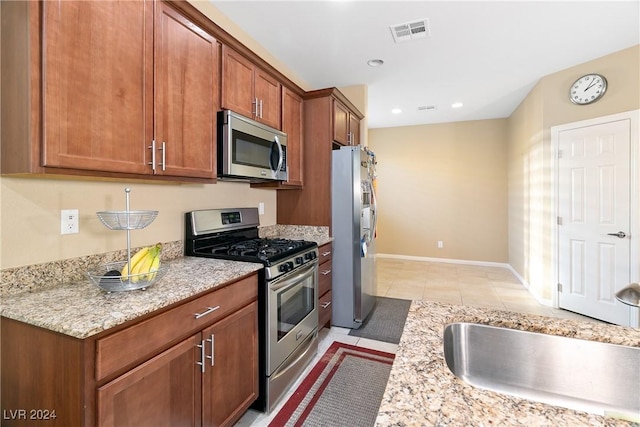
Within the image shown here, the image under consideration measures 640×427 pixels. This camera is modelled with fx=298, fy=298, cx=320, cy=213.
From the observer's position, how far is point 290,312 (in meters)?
2.05

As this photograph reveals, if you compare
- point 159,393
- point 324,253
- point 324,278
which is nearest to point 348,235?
point 324,253

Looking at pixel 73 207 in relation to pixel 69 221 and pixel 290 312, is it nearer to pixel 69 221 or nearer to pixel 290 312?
pixel 69 221

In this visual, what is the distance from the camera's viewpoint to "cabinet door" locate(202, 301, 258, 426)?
1.45m

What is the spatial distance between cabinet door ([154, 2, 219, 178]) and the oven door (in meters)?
0.87

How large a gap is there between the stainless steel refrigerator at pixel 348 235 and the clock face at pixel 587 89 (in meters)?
2.50

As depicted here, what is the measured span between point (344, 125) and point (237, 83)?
1.51 meters

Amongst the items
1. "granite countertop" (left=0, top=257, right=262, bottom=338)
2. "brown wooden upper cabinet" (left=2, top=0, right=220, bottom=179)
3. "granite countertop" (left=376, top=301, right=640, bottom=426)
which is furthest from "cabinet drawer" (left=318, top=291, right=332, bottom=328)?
"granite countertop" (left=376, top=301, right=640, bottom=426)

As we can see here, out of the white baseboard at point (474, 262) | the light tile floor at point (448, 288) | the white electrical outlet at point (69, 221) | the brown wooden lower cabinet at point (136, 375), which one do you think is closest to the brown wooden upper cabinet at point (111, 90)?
the white electrical outlet at point (69, 221)

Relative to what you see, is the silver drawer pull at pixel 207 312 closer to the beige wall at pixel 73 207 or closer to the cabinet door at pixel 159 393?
the cabinet door at pixel 159 393

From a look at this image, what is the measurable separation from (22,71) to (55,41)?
165 millimetres

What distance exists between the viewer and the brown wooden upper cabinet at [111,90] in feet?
3.69

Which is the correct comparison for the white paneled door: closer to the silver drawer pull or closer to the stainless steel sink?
the stainless steel sink

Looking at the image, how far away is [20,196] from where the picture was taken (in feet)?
4.21

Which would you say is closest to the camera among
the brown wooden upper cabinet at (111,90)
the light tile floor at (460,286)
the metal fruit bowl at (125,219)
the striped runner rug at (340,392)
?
the brown wooden upper cabinet at (111,90)
